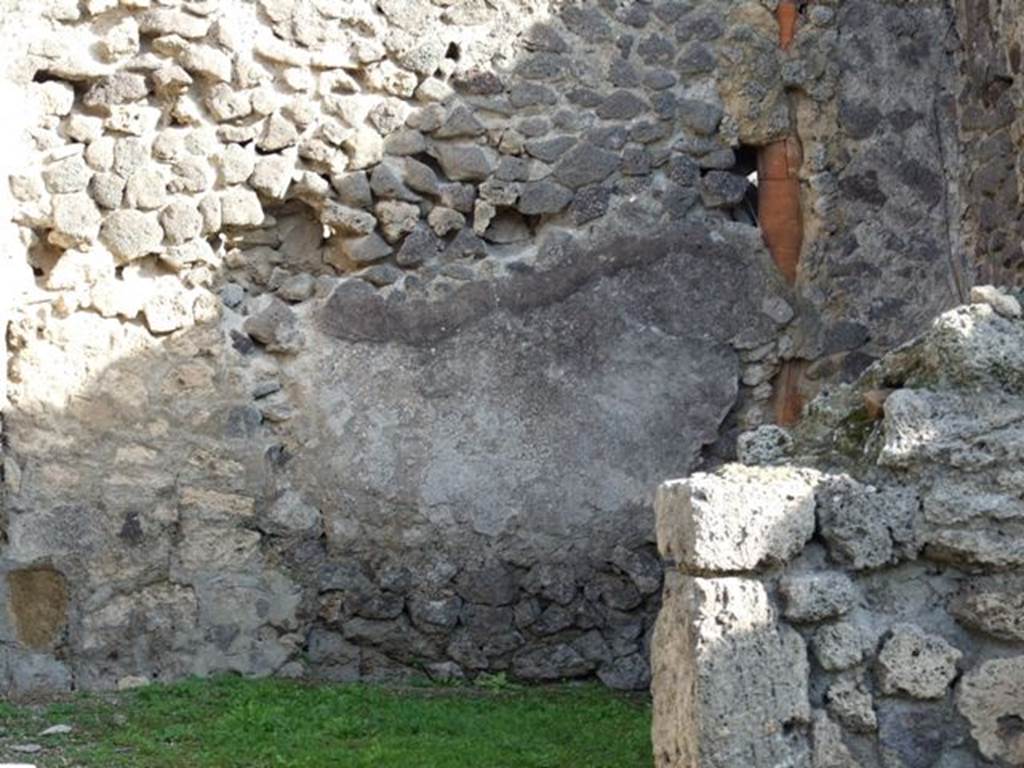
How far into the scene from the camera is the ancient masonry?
682 cm

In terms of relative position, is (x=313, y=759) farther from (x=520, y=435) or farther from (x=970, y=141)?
(x=970, y=141)

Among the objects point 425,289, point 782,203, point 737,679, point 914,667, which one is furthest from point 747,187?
point 737,679

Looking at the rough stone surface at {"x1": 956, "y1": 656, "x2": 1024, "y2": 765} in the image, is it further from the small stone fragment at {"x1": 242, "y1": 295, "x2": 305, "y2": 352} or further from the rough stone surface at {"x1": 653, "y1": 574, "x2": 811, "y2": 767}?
the small stone fragment at {"x1": 242, "y1": 295, "x2": 305, "y2": 352}

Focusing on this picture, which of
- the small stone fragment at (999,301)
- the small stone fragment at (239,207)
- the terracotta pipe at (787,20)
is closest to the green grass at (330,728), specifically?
A: the small stone fragment at (239,207)

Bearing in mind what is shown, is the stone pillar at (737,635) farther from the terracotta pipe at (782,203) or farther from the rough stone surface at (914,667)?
the terracotta pipe at (782,203)

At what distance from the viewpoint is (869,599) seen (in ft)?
13.7

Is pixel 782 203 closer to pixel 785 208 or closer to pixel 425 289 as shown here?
pixel 785 208

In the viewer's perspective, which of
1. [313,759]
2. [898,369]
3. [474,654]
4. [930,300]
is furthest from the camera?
[930,300]

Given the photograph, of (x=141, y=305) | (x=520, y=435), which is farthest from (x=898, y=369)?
(x=141, y=305)

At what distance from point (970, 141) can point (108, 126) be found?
3.52 metres

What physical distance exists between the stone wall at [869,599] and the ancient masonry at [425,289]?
2.96m

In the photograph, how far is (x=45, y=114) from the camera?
22.3ft

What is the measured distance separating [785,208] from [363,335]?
1.92m

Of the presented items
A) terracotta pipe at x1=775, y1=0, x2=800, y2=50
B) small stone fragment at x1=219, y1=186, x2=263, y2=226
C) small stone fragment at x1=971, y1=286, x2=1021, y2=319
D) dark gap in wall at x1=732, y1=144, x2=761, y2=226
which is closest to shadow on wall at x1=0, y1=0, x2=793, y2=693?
small stone fragment at x1=219, y1=186, x2=263, y2=226
